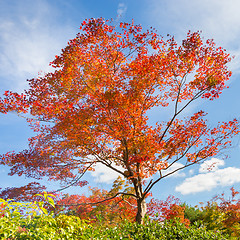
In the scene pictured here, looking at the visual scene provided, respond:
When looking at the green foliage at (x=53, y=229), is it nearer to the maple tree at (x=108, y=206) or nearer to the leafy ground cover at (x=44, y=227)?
the leafy ground cover at (x=44, y=227)

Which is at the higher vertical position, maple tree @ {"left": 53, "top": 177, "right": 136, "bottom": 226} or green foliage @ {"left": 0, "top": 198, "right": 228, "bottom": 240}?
maple tree @ {"left": 53, "top": 177, "right": 136, "bottom": 226}

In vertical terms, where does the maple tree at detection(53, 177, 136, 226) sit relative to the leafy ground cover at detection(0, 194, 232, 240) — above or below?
above

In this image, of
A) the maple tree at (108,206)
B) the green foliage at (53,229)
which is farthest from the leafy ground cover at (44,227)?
the maple tree at (108,206)

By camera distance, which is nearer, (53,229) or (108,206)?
(53,229)

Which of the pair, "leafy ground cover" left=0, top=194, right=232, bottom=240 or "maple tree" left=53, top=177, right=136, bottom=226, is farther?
"maple tree" left=53, top=177, right=136, bottom=226

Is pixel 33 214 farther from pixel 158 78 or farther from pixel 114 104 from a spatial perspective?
pixel 158 78

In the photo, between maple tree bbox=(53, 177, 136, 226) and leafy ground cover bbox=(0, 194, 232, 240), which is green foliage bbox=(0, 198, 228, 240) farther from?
maple tree bbox=(53, 177, 136, 226)

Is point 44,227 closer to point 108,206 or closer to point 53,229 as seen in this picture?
point 53,229

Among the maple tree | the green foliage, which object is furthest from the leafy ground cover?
the maple tree

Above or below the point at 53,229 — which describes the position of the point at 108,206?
above

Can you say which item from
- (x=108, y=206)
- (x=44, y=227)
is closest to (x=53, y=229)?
(x=44, y=227)

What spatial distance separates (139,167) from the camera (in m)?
10.1

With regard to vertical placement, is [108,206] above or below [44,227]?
above

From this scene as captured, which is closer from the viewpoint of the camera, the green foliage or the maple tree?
the green foliage
